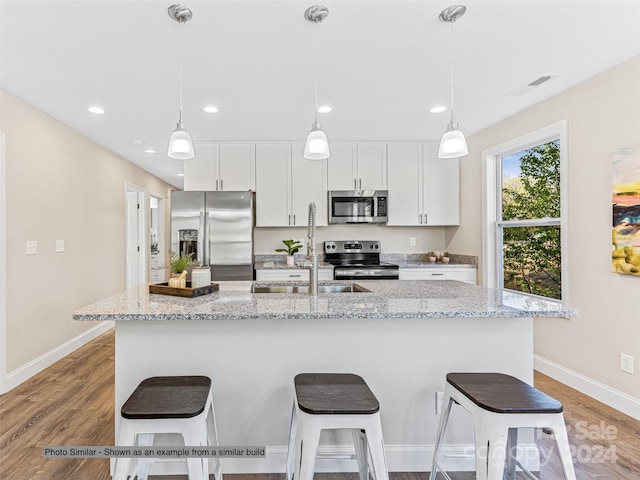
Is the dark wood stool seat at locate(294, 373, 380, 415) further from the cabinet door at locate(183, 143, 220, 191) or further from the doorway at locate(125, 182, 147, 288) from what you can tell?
the doorway at locate(125, 182, 147, 288)

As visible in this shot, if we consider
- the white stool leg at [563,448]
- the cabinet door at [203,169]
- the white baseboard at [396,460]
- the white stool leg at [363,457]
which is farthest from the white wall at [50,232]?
the white stool leg at [563,448]

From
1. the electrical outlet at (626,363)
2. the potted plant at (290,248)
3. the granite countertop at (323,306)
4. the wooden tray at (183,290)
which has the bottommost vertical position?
the electrical outlet at (626,363)

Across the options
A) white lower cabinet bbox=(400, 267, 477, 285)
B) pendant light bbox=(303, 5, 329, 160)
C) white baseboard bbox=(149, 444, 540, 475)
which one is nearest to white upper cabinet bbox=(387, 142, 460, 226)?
white lower cabinet bbox=(400, 267, 477, 285)

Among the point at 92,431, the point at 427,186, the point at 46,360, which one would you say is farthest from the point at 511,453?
the point at 46,360

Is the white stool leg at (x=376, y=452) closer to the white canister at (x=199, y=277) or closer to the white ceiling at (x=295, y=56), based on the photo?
the white canister at (x=199, y=277)

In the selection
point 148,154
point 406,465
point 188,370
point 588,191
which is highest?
point 148,154

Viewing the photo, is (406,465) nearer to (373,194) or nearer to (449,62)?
(449,62)

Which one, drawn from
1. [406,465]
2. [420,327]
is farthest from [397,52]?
[406,465]

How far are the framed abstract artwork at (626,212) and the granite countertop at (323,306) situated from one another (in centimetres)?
107

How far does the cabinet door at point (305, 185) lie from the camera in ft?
14.4

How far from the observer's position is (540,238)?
11.0 feet

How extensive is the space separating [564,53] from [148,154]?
468cm

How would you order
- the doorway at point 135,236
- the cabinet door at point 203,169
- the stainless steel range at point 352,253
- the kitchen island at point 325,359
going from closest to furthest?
the kitchen island at point 325,359 → the cabinet door at point 203,169 → the stainless steel range at point 352,253 → the doorway at point 135,236

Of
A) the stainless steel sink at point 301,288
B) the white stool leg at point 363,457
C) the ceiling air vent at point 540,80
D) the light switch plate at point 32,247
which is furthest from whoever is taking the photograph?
the light switch plate at point 32,247
